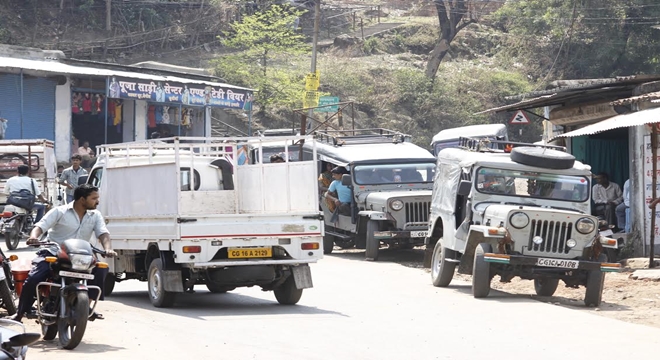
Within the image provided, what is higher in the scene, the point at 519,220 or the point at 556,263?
the point at 519,220

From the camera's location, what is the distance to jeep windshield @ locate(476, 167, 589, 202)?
15.4 meters

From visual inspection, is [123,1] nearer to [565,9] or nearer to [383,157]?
[565,9]

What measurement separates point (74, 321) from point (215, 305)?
4.51 m

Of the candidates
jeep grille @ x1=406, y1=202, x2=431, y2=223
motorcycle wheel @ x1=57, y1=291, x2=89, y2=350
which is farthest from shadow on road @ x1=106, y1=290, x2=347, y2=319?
jeep grille @ x1=406, y1=202, x2=431, y2=223

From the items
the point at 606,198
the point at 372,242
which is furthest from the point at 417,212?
the point at 606,198

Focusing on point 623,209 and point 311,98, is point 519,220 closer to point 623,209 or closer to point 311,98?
point 623,209

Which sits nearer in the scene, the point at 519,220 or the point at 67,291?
the point at 67,291

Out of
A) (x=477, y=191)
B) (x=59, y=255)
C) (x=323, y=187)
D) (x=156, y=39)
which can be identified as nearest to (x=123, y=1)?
(x=156, y=39)

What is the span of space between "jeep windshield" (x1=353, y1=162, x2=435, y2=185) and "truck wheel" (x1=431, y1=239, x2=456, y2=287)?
537 centimetres

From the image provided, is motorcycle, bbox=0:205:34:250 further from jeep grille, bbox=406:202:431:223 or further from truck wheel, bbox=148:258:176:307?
truck wheel, bbox=148:258:176:307

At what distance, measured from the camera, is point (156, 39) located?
5338 centimetres

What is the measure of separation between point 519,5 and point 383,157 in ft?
125

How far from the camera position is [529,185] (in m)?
15.4

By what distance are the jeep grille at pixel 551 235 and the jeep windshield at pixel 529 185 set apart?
46.5 inches
